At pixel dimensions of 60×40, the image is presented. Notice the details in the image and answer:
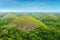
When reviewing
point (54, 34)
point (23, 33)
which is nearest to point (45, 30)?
point (54, 34)

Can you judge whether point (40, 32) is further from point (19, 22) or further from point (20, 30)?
point (19, 22)

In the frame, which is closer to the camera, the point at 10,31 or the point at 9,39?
the point at 9,39

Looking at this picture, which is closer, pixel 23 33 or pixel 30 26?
pixel 23 33

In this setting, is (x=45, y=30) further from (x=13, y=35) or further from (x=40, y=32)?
(x=13, y=35)

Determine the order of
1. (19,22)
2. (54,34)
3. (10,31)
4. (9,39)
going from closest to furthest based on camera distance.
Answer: (9,39) → (10,31) → (54,34) → (19,22)

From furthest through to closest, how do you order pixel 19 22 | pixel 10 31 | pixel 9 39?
pixel 19 22
pixel 10 31
pixel 9 39

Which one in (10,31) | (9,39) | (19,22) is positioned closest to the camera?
(9,39)

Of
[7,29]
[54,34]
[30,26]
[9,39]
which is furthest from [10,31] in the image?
[54,34]

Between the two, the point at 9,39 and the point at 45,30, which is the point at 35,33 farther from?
the point at 9,39

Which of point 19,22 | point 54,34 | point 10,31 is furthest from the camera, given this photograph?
point 19,22
